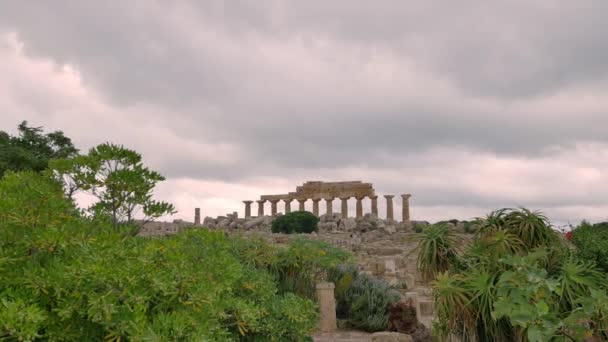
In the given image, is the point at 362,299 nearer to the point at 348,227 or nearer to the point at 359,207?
the point at 348,227

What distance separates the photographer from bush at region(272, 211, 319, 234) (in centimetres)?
3788

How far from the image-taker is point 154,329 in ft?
15.6

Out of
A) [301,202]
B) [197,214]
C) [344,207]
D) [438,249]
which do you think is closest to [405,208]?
[344,207]

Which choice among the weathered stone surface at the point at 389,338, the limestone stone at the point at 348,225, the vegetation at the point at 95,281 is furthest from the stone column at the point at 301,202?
the vegetation at the point at 95,281

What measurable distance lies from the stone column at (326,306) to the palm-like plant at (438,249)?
3911mm

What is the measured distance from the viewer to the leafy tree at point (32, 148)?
27.9 metres

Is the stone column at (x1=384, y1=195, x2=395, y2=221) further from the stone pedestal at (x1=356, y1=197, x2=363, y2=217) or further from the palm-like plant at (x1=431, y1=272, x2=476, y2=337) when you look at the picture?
the palm-like plant at (x1=431, y1=272, x2=476, y2=337)

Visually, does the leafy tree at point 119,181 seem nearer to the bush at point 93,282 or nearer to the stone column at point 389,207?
the bush at point 93,282

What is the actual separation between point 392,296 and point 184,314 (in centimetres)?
1001

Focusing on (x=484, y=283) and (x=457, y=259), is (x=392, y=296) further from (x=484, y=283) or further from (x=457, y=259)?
(x=484, y=283)

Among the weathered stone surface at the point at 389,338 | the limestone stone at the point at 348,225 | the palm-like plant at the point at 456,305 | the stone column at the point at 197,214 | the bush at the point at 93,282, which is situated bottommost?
the weathered stone surface at the point at 389,338

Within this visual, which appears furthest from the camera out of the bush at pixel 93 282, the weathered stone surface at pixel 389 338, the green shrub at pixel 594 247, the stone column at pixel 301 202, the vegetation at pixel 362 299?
the stone column at pixel 301 202

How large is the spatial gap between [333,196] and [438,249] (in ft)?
134

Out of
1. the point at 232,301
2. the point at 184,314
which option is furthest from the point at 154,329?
the point at 232,301
